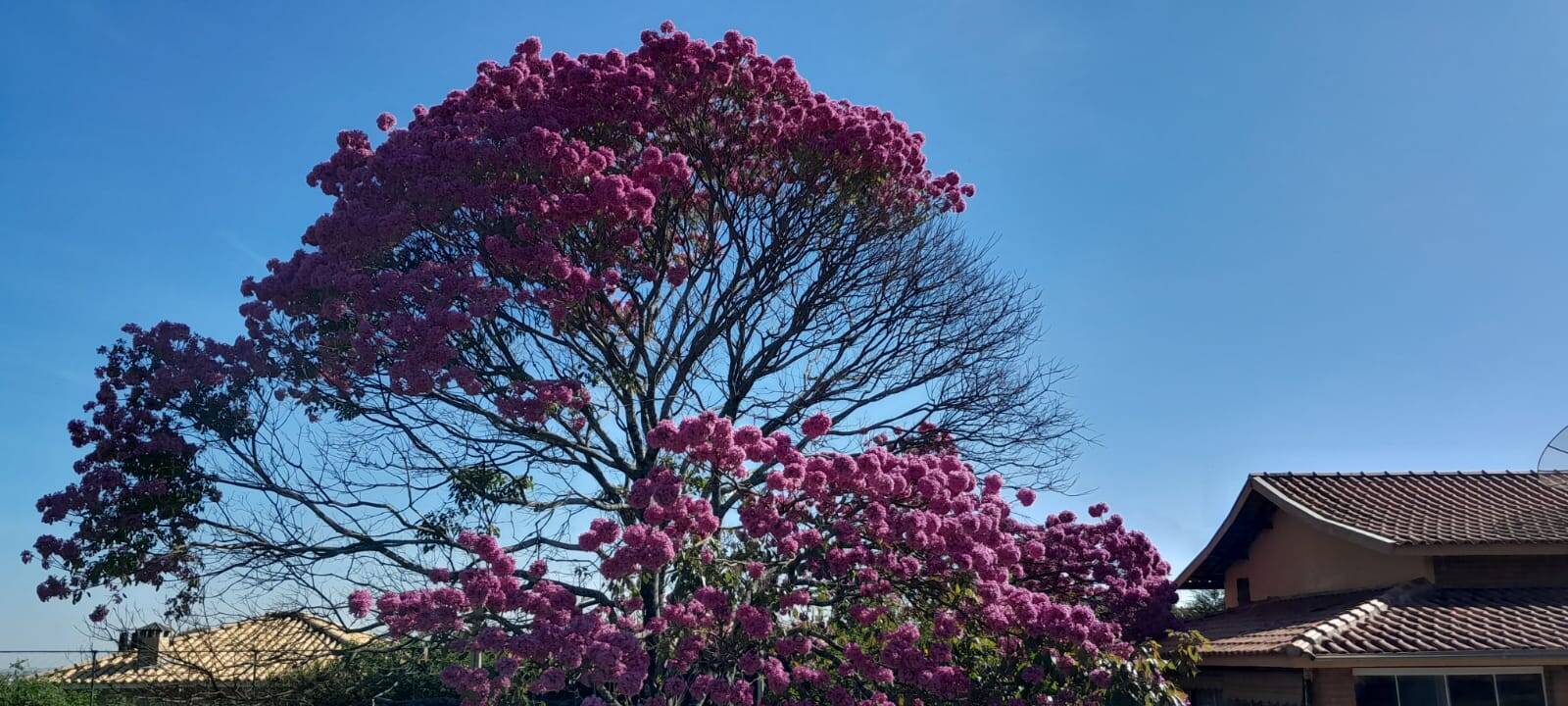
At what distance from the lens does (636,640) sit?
891 centimetres

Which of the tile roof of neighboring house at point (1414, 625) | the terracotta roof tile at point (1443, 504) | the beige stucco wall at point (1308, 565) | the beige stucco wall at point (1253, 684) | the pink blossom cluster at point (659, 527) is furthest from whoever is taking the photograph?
the beige stucco wall at point (1308, 565)

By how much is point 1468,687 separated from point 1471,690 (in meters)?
0.04

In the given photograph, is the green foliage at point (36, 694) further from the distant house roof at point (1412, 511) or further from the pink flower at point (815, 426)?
the distant house roof at point (1412, 511)

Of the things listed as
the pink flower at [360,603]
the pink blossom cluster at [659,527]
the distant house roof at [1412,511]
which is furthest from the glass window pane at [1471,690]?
the pink flower at [360,603]

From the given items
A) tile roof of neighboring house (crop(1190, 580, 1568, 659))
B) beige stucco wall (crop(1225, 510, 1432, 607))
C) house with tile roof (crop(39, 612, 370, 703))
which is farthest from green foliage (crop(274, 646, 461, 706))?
beige stucco wall (crop(1225, 510, 1432, 607))

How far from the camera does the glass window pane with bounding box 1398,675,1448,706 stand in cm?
1287

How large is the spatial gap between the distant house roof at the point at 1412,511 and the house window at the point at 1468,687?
2046 millimetres

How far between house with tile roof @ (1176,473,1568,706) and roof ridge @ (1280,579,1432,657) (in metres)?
0.02

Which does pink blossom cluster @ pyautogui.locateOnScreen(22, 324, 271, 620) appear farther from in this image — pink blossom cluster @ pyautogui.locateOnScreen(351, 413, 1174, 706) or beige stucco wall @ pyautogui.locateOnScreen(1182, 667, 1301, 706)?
beige stucco wall @ pyautogui.locateOnScreen(1182, 667, 1301, 706)

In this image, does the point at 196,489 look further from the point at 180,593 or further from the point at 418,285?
the point at 418,285

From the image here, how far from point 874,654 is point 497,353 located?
5.15m

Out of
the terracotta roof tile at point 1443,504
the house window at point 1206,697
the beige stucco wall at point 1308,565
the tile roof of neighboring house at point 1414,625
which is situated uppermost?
the terracotta roof tile at point 1443,504

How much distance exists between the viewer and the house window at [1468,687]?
42.1 ft

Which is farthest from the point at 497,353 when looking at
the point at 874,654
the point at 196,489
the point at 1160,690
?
the point at 1160,690
